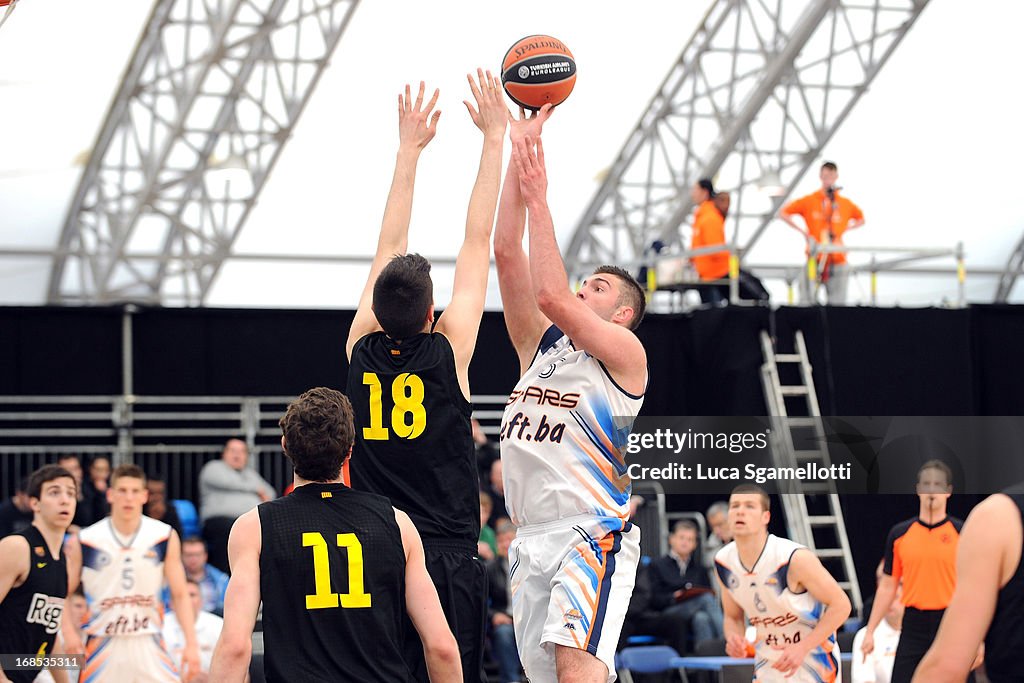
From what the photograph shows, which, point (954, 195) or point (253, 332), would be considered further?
point (954, 195)

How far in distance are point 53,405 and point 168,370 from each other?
1151 mm

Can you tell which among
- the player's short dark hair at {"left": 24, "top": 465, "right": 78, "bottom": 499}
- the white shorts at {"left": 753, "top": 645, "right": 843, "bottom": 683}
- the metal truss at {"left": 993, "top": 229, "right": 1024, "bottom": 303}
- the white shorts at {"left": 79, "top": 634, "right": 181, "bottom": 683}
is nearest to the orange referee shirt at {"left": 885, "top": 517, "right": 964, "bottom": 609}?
the white shorts at {"left": 753, "top": 645, "right": 843, "bottom": 683}

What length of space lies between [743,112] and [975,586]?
1592 centimetres

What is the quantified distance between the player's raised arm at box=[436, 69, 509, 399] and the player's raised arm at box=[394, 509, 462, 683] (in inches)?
34.9

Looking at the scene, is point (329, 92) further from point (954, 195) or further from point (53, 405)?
point (954, 195)

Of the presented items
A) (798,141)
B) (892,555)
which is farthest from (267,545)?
(798,141)

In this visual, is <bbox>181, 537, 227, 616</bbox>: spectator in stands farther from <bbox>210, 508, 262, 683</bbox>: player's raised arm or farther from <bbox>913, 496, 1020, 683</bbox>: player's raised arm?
<bbox>913, 496, 1020, 683</bbox>: player's raised arm

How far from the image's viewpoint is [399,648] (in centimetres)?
430

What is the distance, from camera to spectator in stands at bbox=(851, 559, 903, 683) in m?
10.0

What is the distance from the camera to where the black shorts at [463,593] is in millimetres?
4938

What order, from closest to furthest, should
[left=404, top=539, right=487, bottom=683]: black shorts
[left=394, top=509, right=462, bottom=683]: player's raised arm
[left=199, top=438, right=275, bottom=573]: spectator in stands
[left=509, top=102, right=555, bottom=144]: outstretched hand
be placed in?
[left=394, top=509, right=462, bottom=683]: player's raised arm → [left=404, top=539, right=487, bottom=683]: black shorts → [left=509, top=102, right=555, bottom=144]: outstretched hand → [left=199, top=438, right=275, bottom=573]: spectator in stands

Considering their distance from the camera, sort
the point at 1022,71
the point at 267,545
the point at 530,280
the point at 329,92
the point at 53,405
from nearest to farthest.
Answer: the point at 267,545, the point at 530,280, the point at 53,405, the point at 329,92, the point at 1022,71

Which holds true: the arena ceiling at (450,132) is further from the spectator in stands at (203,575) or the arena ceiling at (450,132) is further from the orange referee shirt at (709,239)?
the spectator in stands at (203,575)

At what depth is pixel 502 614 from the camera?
11.8 m
